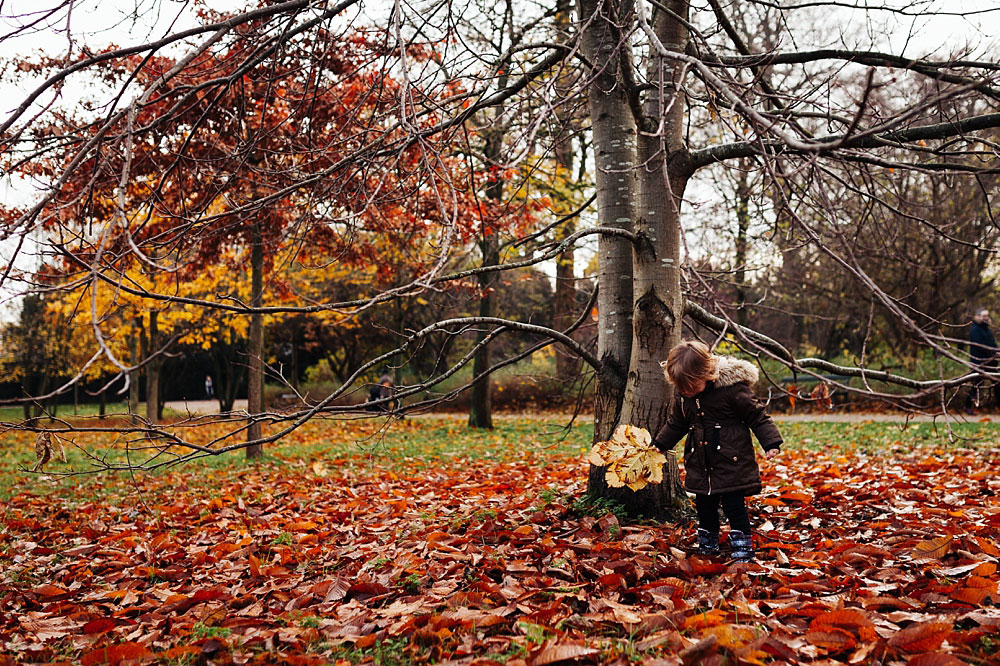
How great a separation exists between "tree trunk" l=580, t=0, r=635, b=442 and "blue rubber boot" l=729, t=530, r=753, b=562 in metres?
1.18

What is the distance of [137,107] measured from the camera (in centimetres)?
273

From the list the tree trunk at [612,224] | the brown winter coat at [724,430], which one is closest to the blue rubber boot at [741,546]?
the brown winter coat at [724,430]

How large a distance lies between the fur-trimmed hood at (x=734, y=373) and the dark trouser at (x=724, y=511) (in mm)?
617

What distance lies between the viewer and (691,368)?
3.72 metres

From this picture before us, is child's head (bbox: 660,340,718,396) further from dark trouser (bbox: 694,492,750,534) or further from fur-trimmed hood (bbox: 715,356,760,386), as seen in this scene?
dark trouser (bbox: 694,492,750,534)

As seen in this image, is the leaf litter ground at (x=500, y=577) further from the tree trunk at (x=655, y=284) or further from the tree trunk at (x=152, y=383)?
the tree trunk at (x=152, y=383)

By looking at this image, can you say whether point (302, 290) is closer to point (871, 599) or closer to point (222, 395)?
point (222, 395)

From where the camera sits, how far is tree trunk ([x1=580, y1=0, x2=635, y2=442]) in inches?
184

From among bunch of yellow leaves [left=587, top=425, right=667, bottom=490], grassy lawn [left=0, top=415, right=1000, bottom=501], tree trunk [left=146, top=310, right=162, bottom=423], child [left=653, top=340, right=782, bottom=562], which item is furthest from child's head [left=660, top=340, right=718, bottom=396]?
tree trunk [left=146, top=310, right=162, bottom=423]

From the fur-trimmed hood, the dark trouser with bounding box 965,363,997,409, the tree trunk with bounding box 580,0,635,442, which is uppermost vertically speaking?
the tree trunk with bounding box 580,0,635,442

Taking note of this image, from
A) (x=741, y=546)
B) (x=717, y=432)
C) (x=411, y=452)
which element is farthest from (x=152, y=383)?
(x=741, y=546)

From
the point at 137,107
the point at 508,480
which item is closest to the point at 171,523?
the point at 508,480

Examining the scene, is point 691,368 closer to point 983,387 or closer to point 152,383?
point 983,387

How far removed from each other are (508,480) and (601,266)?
271 centimetres
